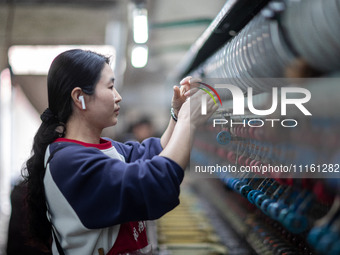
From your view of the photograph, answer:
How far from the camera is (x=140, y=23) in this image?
301 cm

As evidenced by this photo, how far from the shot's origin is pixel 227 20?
1.78 metres

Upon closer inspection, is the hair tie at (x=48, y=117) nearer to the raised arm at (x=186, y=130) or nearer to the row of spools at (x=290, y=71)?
the raised arm at (x=186, y=130)

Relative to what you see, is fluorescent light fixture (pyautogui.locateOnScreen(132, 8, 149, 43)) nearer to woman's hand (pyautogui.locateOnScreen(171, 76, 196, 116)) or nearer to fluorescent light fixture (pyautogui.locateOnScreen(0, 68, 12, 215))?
woman's hand (pyautogui.locateOnScreen(171, 76, 196, 116))

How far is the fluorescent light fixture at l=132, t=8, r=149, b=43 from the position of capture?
289 centimetres

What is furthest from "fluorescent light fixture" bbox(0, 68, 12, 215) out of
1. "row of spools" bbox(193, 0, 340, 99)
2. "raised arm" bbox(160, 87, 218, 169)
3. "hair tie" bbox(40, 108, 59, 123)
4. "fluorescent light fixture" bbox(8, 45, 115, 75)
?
"raised arm" bbox(160, 87, 218, 169)

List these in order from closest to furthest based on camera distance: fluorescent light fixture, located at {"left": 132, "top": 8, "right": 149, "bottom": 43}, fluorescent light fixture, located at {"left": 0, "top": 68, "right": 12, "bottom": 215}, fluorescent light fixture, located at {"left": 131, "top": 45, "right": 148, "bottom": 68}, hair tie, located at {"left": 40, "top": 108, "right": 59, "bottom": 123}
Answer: hair tie, located at {"left": 40, "top": 108, "right": 59, "bottom": 123}
fluorescent light fixture, located at {"left": 132, "top": 8, "right": 149, "bottom": 43}
fluorescent light fixture, located at {"left": 131, "top": 45, "right": 148, "bottom": 68}
fluorescent light fixture, located at {"left": 0, "top": 68, "right": 12, "bottom": 215}

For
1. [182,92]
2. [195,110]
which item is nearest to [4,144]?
[182,92]

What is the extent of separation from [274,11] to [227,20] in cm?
56

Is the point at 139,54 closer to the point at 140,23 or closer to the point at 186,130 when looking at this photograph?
the point at 140,23

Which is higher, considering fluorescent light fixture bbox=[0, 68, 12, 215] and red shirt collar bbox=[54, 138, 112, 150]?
red shirt collar bbox=[54, 138, 112, 150]

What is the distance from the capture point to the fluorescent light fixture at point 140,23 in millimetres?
2891

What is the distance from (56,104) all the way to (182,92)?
0.49m

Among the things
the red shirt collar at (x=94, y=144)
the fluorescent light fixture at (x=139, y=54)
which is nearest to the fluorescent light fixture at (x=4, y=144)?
the fluorescent light fixture at (x=139, y=54)

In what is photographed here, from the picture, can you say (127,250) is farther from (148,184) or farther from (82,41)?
(82,41)
